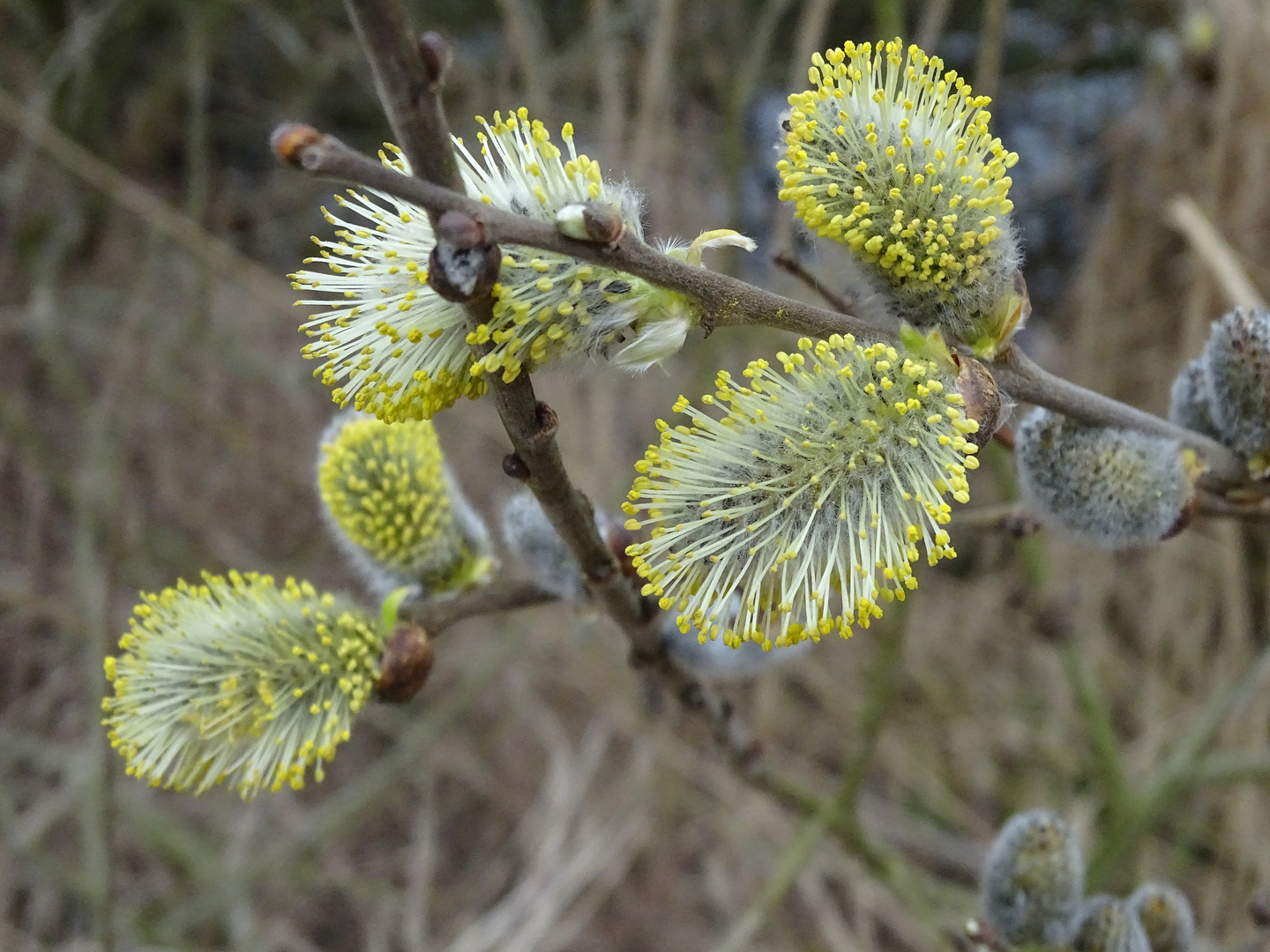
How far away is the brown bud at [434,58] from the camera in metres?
0.42

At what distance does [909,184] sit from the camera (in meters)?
0.61

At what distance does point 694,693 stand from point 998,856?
0.34 m

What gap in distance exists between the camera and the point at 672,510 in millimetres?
583

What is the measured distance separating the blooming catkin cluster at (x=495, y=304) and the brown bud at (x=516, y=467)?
1.8 inches

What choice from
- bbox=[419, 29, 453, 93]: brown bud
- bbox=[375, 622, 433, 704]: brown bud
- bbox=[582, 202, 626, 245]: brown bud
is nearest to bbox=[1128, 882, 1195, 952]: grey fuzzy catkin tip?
bbox=[375, 622, 433, 704]: brown bud

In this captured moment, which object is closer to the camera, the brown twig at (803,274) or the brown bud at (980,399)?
the brown bud at (980,399)

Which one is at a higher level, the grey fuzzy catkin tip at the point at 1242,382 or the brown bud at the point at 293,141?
the brown bud at the point at 293,141

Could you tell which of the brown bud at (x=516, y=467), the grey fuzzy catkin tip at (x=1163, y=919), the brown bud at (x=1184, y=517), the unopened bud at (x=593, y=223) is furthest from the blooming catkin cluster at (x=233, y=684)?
the grey fuzzy catkin tip at (x=1163, y=919)

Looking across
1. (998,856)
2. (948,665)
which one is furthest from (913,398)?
(948,665)

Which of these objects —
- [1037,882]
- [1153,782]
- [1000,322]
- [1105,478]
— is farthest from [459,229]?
[1153,782]

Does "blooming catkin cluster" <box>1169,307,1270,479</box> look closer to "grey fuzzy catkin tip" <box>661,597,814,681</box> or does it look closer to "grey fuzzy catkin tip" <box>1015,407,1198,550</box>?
"grey fuzzy catkin tip" <box>1015,407,1198,550</box>

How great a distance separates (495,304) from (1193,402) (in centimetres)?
61

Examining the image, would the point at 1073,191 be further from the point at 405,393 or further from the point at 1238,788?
the point at 405,393

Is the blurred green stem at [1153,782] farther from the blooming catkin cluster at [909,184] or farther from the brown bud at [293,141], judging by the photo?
the brown bud at [293,141]
